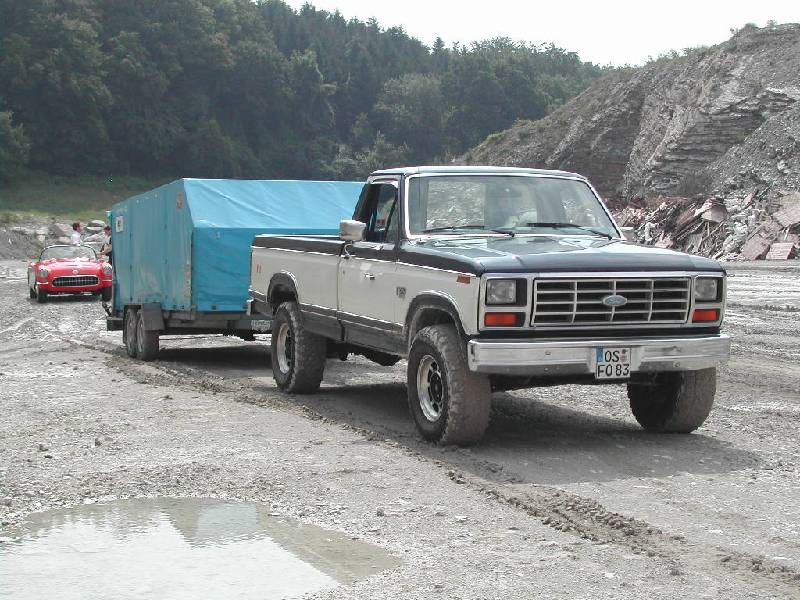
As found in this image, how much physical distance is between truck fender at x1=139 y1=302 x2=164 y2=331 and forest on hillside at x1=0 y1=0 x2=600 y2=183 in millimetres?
83181

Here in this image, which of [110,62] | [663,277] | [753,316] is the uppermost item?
[110,62]

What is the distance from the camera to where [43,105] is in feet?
346

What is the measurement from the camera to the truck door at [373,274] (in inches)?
389

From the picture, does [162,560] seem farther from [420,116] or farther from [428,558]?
[420,116]

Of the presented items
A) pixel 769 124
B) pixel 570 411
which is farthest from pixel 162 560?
pixel 769 124

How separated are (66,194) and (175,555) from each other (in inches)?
3829

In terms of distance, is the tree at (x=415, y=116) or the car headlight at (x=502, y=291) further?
the tree at (x=415, y=116)

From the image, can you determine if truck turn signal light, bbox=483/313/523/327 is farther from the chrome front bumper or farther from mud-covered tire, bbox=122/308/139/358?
mud-covered tire, bbox=122/308/139/358

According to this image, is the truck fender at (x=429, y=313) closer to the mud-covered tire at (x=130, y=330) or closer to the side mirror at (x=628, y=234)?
the side mirror at (x=628, y=234)

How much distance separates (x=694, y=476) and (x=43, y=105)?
104368mm

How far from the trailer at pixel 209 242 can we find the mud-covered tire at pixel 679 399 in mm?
6291

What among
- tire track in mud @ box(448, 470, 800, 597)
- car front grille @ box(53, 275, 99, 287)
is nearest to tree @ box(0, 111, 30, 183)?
car front grille @ box(53, 275, 99, 287)

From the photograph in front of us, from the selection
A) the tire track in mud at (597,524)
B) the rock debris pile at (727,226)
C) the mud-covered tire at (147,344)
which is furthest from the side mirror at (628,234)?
the rock debris pile at (727,226)

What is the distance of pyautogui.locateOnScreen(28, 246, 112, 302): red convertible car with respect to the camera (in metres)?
29.6
